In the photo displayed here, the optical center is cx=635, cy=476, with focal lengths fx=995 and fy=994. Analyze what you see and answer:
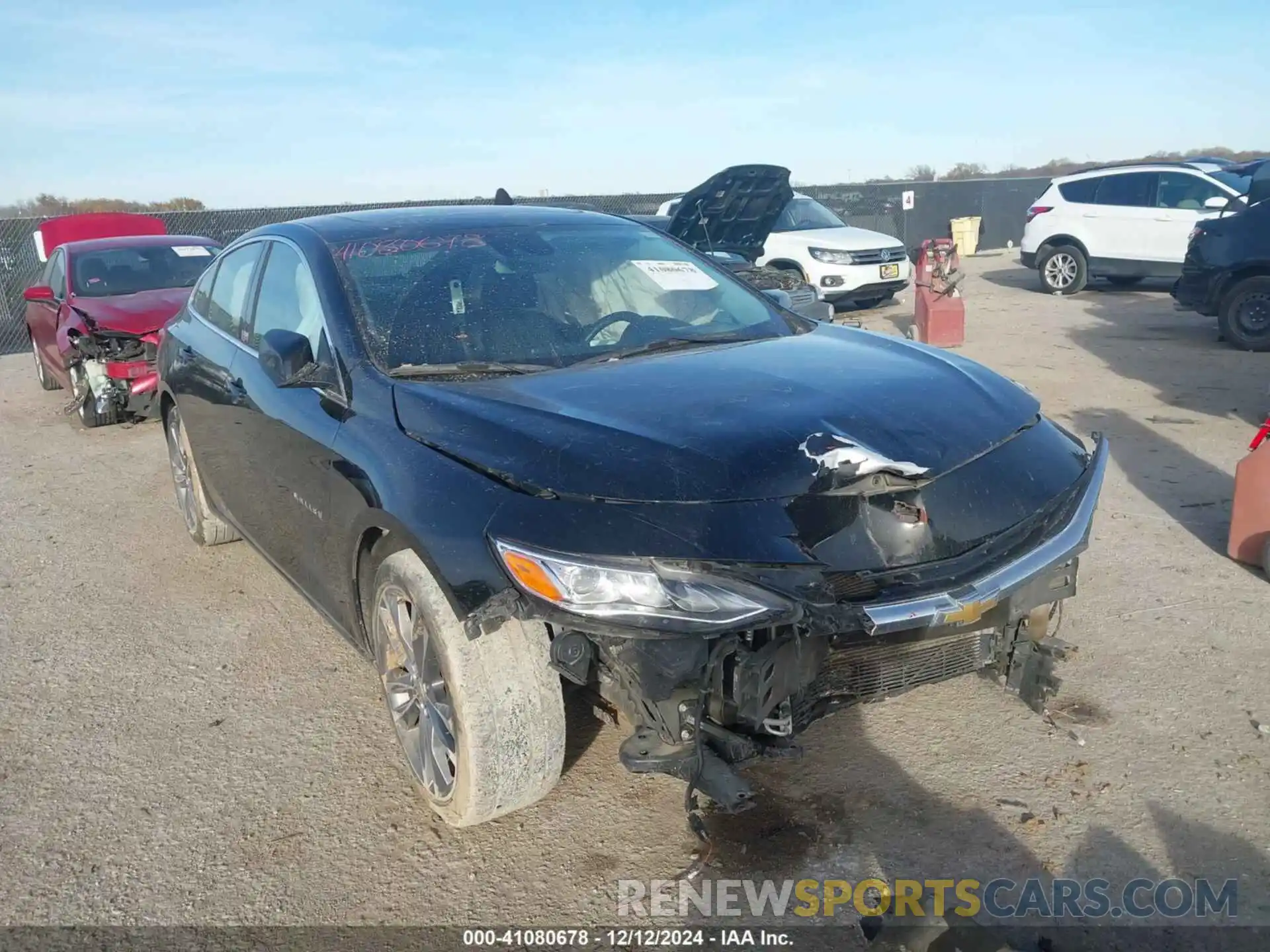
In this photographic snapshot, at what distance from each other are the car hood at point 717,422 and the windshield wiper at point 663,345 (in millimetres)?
77

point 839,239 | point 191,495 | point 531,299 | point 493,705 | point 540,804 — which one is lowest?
point 540,804

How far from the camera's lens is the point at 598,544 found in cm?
233

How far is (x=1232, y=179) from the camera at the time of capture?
14227 millimetres

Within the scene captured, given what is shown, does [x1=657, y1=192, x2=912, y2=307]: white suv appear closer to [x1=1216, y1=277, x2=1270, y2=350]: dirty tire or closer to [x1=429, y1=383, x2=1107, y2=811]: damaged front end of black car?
[x1=1216, y1=277, x2=1270, y2=350]: dirty tire

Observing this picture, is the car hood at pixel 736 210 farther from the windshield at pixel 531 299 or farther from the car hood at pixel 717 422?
the car hood at pixel 717 422

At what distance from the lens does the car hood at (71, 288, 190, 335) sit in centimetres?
814

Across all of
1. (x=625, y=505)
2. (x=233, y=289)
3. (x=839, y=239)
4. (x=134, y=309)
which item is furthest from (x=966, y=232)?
(x=625, y=505)

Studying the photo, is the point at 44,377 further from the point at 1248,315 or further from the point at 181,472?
the point at 1248,315

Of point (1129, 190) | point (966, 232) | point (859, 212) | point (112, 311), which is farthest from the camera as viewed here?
point (966, 232)

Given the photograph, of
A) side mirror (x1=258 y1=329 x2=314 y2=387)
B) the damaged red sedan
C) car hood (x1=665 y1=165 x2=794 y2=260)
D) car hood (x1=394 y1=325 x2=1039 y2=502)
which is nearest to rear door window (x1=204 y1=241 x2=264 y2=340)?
side mirror (x1=258 y1=329 x2=314 y2=387)

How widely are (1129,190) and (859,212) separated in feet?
32.4

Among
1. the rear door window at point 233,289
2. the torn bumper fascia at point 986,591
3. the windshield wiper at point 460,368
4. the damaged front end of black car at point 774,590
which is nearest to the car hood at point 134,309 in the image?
the rear door window at point 233,289

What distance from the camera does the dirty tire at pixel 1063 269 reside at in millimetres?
14758

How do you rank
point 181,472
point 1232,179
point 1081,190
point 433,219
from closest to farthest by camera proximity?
point 433,219, point 181,472, point 1232,179, point 1081,190
